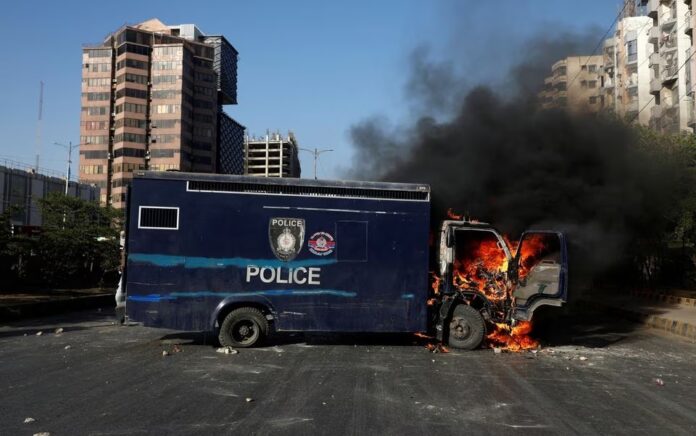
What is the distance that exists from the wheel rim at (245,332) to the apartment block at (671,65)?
136 ft

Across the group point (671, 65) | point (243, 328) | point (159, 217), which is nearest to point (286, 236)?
point (243, 328)

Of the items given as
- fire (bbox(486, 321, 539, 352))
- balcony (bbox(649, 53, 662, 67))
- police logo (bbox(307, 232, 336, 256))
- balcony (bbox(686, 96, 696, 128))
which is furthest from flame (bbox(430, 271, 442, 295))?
balcony (bbox(649, 53, 662, 67))

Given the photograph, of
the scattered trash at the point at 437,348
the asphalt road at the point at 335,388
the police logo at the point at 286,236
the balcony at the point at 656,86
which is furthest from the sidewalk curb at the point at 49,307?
the balcony at the point at 656,86

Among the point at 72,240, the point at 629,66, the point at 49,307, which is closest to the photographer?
the point at 49,307

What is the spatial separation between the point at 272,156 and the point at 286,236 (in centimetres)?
13842

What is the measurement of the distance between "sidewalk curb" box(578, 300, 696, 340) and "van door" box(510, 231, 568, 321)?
16.4 feet

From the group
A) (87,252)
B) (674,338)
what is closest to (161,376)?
(674,338)

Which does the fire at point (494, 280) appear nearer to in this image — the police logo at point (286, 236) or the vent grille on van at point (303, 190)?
the vent grille on van at point (303, 190)

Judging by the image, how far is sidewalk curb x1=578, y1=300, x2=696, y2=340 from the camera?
13.1m

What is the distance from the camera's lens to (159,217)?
9.28 meters

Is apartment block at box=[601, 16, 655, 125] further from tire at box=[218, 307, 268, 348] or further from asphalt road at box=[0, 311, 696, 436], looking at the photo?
tire at box=[218, 307, 268, 348]

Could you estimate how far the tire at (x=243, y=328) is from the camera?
942 centimetres

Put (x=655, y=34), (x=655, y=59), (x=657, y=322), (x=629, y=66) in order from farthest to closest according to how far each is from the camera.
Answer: (x=629, y=66)
(x=655, y=34)
(x=655, y=59)
(x=657, y=322)

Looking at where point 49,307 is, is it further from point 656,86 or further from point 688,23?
point 656,86
